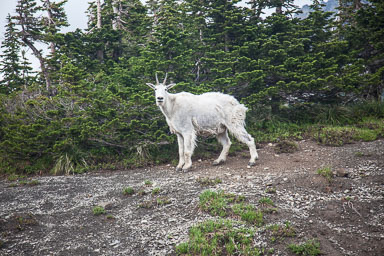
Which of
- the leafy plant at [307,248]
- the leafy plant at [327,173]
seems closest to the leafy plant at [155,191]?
the leafy plant at [307,248]

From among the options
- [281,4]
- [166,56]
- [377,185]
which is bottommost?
[377,185]

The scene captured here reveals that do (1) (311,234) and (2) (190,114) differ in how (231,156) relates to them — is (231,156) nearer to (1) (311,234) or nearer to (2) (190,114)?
(2) (190,114)

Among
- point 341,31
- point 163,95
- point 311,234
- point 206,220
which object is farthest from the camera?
point 341,31

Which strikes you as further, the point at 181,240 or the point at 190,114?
the point at 190,114

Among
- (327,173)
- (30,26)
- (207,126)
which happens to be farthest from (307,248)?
A: (30,26)

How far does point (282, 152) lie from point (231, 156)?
1837 millimetres

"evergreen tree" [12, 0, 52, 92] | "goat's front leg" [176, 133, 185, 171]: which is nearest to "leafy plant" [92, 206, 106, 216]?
"goat's front leg" [176, 133, 185, 171]

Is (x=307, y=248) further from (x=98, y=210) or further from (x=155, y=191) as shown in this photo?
(x=98, y=210)

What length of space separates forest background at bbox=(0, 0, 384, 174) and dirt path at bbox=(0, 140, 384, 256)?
5.70 ft

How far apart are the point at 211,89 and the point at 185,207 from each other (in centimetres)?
642

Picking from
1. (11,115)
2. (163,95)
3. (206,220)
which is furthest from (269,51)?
(11,115)

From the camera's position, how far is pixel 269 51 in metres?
10.2

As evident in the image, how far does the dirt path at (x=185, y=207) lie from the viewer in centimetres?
400

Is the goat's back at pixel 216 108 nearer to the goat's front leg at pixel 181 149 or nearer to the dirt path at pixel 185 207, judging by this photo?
the goat's front leg at pixel 181 149
